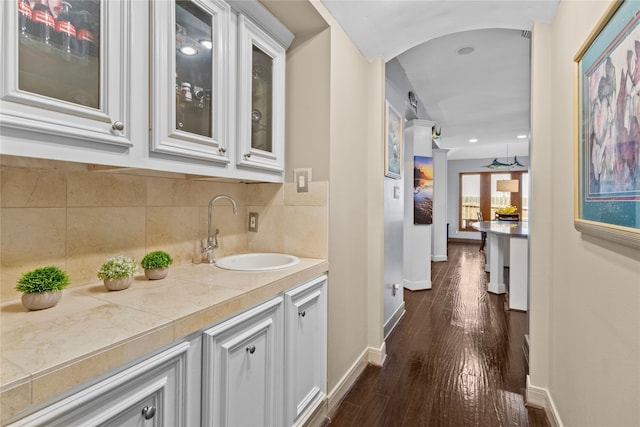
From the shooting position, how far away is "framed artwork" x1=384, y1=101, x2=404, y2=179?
9.19 feet

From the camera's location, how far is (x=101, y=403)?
750 mm

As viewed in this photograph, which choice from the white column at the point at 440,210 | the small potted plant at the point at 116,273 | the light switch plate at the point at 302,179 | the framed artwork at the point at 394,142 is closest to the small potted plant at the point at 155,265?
the small potted plant at the point at 116,273

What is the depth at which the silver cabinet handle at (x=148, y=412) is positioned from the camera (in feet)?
2.77

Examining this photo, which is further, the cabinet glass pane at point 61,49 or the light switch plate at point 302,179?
the light switch plate at point 302,179

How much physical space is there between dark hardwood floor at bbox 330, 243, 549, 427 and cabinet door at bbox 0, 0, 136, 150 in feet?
6.08

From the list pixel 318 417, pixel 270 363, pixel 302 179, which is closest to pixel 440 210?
pixel 302 179

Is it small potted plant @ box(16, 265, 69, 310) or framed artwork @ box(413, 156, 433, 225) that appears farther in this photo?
framed artwork @ box(413, 156, 433, 225)

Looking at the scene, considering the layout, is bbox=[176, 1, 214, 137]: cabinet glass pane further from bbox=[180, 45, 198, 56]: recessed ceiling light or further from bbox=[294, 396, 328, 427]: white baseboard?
bbox=[294, 396, 328, 427]: white baseboard

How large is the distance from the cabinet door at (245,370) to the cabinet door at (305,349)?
74 millimetres

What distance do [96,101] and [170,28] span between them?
43cm

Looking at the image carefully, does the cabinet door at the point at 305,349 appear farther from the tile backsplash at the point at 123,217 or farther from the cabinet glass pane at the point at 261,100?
the cabinet glass pane at the point at 261,100

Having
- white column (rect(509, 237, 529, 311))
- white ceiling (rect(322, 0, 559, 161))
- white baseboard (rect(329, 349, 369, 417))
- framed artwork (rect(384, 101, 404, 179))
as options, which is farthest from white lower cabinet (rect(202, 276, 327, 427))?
white column (rect(509, 237, 529, 311))

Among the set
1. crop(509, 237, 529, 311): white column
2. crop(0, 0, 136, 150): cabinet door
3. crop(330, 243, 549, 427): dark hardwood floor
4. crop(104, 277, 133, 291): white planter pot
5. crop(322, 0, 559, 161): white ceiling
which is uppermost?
crop(322, 0, 559, 161): white ceiling

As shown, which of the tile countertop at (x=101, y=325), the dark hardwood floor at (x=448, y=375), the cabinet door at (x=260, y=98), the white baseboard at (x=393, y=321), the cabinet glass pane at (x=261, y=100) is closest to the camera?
the tile countertop at (x=101, y=325)
